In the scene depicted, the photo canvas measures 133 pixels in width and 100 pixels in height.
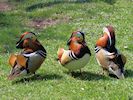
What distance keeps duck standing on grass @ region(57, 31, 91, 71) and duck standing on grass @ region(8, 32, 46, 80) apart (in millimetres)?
769

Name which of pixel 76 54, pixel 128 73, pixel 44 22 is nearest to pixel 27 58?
pixel 76 54

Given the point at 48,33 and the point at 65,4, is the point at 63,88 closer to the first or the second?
the point at 48,33

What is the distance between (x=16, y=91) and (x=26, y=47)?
5.34ft

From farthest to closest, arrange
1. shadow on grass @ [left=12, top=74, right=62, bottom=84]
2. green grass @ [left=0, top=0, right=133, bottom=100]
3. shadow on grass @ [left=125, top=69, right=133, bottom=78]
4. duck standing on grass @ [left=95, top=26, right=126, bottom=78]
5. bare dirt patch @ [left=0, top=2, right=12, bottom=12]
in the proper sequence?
bare dirt patch @ [left=0, top=2, right=12, bottom=12] → shadow on grass @ [left=125, top=69, right=133, bottom=78] → duck standing on grass @ [left=95, top=26, right=126, bottom=78] → shadow on grass @ [left=12, top=74, right=62, bottom=84] → green grass @ [left=0, top=0, right=133, bottom=100]

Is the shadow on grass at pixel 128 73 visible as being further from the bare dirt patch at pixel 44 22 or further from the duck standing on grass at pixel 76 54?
the bare dirt patch at pixel 44 22

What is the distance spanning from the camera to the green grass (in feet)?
42.6

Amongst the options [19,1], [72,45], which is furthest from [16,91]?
[19,1]

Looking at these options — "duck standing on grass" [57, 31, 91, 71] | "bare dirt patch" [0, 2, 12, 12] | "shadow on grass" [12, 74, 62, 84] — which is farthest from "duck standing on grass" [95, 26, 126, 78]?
"bare dirt patch" [0, 2, 12, 12]

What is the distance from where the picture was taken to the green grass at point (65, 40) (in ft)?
42.6

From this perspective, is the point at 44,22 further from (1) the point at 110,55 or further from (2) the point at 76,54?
(2) the point at 76,54

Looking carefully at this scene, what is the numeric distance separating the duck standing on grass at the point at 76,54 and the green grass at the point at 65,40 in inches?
19.8

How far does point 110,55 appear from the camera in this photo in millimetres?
14414

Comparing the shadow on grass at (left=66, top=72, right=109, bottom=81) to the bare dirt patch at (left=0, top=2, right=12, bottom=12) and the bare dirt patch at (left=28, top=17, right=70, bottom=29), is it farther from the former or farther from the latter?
the bare dirt patch at (left=0, top=2, right=12, bottom=12)

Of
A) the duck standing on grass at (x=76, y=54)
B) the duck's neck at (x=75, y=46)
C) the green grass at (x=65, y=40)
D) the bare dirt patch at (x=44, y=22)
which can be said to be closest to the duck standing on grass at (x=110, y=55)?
the green grass at (x=65, y=40)
